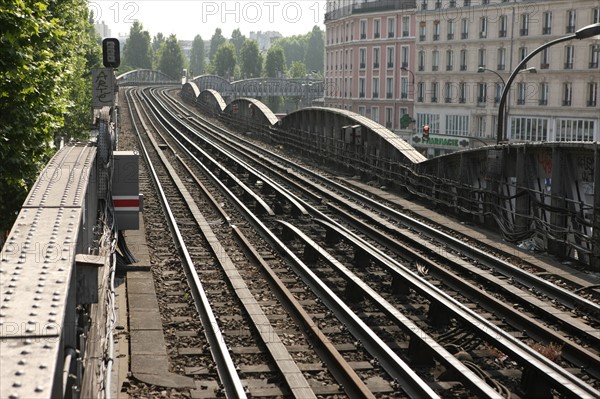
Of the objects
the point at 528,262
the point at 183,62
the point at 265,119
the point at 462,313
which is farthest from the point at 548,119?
the point at 183,62

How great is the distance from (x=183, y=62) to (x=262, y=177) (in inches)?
5553

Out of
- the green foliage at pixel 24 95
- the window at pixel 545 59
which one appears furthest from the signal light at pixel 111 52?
the window at pixel 545 59

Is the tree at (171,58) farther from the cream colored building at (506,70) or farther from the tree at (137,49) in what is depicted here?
the cream colored building at (506,70)

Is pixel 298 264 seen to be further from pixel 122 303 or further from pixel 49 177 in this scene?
pixel 49 177

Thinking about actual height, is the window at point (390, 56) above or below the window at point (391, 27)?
below

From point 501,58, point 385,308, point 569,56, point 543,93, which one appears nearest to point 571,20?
point 569,56

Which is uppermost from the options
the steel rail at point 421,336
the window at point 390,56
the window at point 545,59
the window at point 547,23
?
the window at point 547,23

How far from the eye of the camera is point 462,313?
1180cm

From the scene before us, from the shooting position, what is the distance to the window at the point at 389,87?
85.4 metres

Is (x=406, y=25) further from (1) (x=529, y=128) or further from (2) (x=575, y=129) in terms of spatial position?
(2) (x=575, y=129)

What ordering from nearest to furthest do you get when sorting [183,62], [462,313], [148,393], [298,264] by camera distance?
[148,393] → [462,313] → [298,264] → [183,62]

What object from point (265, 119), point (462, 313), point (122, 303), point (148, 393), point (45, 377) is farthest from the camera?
point (265, 119)

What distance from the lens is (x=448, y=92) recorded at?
251ft

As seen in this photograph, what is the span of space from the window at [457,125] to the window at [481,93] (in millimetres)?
1873
